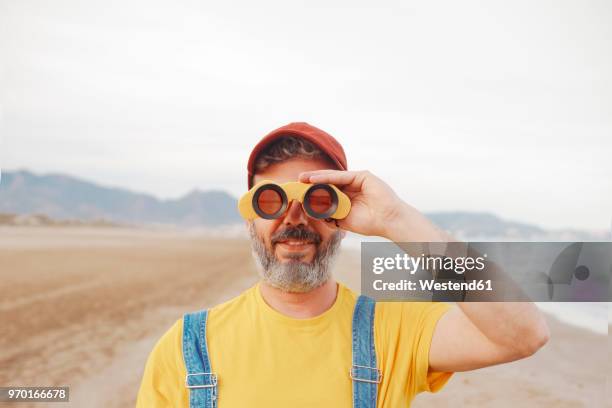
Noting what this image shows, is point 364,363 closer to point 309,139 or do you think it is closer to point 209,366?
point 209,366

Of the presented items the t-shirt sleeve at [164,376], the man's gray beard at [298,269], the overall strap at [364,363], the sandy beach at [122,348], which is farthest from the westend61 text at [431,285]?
the sandy beach at [122,348]

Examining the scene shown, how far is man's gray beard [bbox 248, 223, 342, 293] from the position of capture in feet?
6.40

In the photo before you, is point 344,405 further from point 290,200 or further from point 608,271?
point 608,271

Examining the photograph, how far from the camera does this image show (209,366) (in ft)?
5.86

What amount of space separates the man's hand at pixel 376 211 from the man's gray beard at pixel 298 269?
0.46 ft

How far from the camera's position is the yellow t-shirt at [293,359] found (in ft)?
5.76

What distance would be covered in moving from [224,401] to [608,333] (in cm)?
968

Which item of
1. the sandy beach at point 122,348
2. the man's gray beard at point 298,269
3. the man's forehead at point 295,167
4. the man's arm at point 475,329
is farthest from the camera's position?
the sandy beach at point 122,348

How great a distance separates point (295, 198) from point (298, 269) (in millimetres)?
293

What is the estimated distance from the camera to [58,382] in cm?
550

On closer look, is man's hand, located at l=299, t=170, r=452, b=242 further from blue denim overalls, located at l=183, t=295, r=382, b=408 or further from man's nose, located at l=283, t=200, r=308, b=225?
blue denim overalls, located at l=183, t=295, r=382, b=408

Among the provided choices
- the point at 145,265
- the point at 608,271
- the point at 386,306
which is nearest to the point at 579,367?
the point at 608,271

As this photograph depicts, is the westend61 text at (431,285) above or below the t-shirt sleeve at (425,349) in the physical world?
above

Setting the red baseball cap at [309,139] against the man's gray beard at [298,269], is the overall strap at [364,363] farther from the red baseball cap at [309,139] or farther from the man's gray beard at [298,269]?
the red baseball cap at [309,139]
